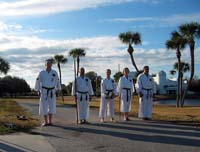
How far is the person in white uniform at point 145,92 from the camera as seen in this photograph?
18359 millimetres

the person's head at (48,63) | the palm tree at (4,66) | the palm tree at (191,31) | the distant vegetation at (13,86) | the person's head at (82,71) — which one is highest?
the palm tree at (191,31)

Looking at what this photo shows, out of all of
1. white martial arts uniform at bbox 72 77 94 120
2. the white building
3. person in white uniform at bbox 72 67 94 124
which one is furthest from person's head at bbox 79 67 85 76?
the white building

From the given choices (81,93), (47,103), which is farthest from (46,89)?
(81,93)

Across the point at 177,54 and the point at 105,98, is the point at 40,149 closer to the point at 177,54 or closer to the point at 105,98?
the point at 105,98

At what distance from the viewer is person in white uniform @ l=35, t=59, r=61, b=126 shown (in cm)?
1611

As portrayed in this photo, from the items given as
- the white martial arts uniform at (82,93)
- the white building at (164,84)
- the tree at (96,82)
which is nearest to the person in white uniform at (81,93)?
the white martial arts uniform at (82,93)

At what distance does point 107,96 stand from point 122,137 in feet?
18.7

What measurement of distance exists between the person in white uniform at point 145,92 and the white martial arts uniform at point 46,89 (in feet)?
12.2

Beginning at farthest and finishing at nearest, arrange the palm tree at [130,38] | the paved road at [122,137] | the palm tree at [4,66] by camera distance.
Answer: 1. the palm tree at [4,66]
2. the palm tree at [130,38]
3. the paved road at [122,137]

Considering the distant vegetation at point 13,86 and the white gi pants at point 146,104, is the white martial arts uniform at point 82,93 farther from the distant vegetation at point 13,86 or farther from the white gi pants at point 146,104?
the distant vegetation at point 13,86

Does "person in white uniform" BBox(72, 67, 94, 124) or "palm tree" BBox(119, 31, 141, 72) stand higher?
"palm tree" BBox(119, 31, 141, 72)

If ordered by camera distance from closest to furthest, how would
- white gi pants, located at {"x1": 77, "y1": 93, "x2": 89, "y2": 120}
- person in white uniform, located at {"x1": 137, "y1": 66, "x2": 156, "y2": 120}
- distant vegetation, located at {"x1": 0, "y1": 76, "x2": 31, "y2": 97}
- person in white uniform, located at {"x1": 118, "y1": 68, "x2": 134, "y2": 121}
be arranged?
white gi pants, located at {"x1": 77, "y1": 93, "x2": 89, "y2": 120}
person in white uniform, located at {"x1": 137, "y1": 66, "x2": 156, "y2": 120}
person in white uniform, located at {"x1": 118, "y1": 68, "x2": 134, "y2": 121}
distant vegetation, located at {"x1": 0, "y1": 76, "x2": 31, "y2": 97}

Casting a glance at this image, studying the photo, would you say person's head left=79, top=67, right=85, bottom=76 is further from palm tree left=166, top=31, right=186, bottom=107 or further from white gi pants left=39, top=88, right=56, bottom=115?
palm tree left=166, top=31, right=186, bottom=107

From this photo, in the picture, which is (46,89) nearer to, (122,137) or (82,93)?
(82,93)
